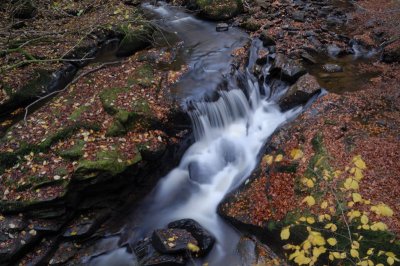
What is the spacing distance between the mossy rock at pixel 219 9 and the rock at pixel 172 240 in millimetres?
10042

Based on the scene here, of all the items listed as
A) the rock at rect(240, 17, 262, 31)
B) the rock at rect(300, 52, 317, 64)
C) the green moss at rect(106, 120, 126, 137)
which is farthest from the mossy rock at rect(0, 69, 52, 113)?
the rock at rect(300, 52, 317, 64)

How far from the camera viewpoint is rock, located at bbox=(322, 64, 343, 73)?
11.2 metres

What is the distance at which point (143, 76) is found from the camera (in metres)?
10.4

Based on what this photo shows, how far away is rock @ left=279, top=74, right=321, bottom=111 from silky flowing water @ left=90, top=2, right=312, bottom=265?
0.76 ft

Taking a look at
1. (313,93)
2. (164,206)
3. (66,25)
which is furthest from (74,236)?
(66,25)

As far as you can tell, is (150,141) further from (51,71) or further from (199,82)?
(51,71)

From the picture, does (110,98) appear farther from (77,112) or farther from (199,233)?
(199,233)

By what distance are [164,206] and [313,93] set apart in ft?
16.8

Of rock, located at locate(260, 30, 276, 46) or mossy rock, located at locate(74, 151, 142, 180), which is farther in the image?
rock, located at locate(260, 30, 276, 46)

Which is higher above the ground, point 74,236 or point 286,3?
point 286,3

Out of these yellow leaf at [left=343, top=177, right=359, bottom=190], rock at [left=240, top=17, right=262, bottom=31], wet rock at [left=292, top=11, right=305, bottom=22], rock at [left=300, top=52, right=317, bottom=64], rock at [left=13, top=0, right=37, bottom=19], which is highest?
rock at [left=13, top=0, right=37, bottom=19]

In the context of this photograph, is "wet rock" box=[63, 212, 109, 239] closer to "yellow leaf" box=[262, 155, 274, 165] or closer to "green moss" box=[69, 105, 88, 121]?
"green moss" box=[69, 105, 88, 121]

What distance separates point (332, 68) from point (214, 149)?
4.82 m

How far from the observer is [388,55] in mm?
11531
